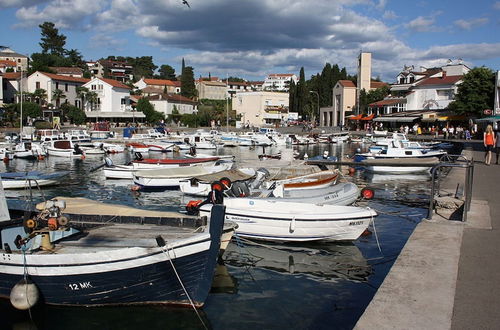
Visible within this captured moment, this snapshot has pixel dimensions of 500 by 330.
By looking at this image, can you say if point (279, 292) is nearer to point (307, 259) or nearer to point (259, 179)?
point (307, 259)

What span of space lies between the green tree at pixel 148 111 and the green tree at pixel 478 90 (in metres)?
63.7

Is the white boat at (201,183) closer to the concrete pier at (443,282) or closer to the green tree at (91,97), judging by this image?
the concrete pier at (443,282)

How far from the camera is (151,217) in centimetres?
1242

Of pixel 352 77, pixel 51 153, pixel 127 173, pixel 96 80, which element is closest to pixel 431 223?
pixel 127 173

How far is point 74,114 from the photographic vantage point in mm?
92062

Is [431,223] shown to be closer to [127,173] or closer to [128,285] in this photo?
[128,285]

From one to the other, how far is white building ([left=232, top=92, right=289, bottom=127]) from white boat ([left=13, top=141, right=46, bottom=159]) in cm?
7818

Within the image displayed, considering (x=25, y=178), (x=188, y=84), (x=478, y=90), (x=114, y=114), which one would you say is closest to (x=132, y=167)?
(x=25, y=178)

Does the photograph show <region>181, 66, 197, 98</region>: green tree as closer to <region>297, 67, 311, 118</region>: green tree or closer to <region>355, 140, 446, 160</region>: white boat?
<region>297, 67, 311, 118</region>: green tree

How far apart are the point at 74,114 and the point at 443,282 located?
92.8m

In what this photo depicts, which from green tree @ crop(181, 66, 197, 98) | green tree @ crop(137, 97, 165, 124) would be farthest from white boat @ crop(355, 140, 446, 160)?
green tree @ crop(181, 66, 197, 98)

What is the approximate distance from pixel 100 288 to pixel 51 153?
147ft

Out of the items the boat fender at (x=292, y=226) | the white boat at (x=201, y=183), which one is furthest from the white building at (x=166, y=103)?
the boat fender at (x=292, y=226)

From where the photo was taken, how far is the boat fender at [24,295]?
923 cm
